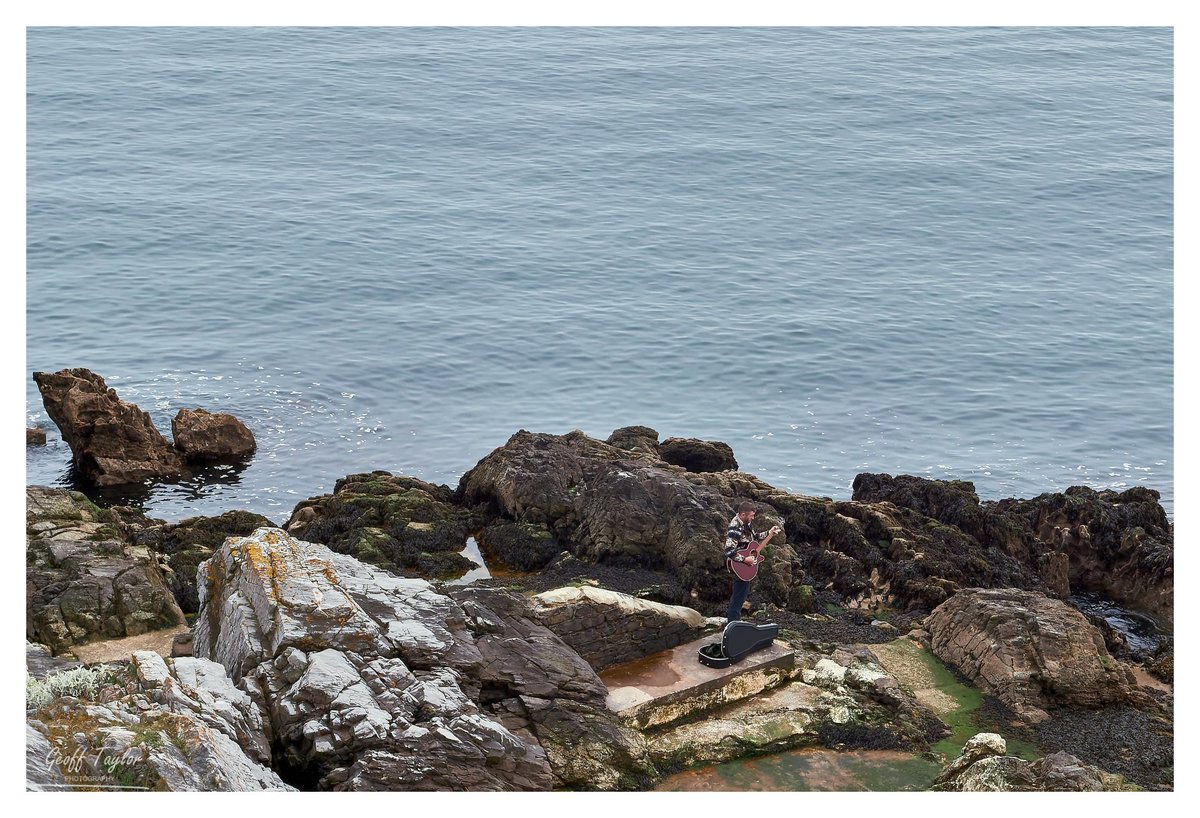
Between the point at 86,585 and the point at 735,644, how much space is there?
1171 cm

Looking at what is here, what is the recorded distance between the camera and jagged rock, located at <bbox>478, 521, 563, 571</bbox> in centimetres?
2800

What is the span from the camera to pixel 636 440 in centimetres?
3500

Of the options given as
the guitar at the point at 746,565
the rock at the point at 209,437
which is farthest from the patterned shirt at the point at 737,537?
the rock at the point at 209,437

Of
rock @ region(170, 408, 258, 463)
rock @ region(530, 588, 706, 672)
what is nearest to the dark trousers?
rock @ region(530, 588, 706, 672)

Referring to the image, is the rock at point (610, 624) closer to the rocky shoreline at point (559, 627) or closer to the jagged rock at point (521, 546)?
the rocky shoreline at point (559, 627)

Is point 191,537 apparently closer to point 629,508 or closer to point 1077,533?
point 629,508

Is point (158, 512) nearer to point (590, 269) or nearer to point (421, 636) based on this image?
point (421, 636)

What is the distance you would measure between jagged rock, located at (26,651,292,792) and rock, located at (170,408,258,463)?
20272 millimetres

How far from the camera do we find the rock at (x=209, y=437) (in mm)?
37500

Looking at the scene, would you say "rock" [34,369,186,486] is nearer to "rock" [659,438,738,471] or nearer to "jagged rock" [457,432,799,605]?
"jagged rock" [457,432,799,605]

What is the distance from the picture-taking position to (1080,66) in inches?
3191

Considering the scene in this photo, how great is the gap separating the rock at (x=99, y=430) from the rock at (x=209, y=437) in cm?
95

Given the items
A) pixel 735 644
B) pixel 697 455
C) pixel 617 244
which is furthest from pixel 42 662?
pixel 617 244
